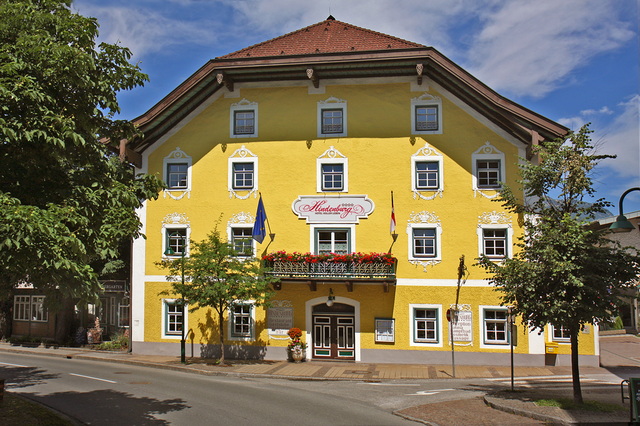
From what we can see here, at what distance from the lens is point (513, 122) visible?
2219cm

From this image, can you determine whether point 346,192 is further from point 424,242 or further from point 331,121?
point 424,242

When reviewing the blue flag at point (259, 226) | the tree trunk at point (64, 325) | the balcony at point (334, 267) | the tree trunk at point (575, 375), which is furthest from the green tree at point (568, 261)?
the tree trunk at point (64, 325)

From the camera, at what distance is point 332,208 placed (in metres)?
23.6

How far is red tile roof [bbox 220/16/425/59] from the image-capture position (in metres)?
24.7

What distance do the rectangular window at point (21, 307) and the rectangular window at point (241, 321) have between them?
1535 centimetres

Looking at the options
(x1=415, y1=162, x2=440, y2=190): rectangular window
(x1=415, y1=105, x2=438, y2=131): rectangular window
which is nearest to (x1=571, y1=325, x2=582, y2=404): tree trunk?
(x1=415, y1=162, x2=440, y2=190): rectangular window

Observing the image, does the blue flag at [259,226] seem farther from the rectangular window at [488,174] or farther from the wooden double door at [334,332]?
the rectangular window at [488,174]

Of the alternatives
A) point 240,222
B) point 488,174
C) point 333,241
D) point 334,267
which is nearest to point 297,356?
point 334,267

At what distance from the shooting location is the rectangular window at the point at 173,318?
24.6m

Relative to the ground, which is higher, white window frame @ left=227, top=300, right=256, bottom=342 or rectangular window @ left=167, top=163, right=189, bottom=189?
rectangular window @ left=167, top=163, right=189, bottom=189

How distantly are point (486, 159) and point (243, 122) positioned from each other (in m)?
11.0

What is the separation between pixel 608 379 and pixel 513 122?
10.3m

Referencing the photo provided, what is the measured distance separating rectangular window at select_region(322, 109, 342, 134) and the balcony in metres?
5.70

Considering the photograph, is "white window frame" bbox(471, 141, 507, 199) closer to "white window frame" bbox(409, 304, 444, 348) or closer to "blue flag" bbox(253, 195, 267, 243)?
"white window frame" bbox(409, 304, 444, 348)
